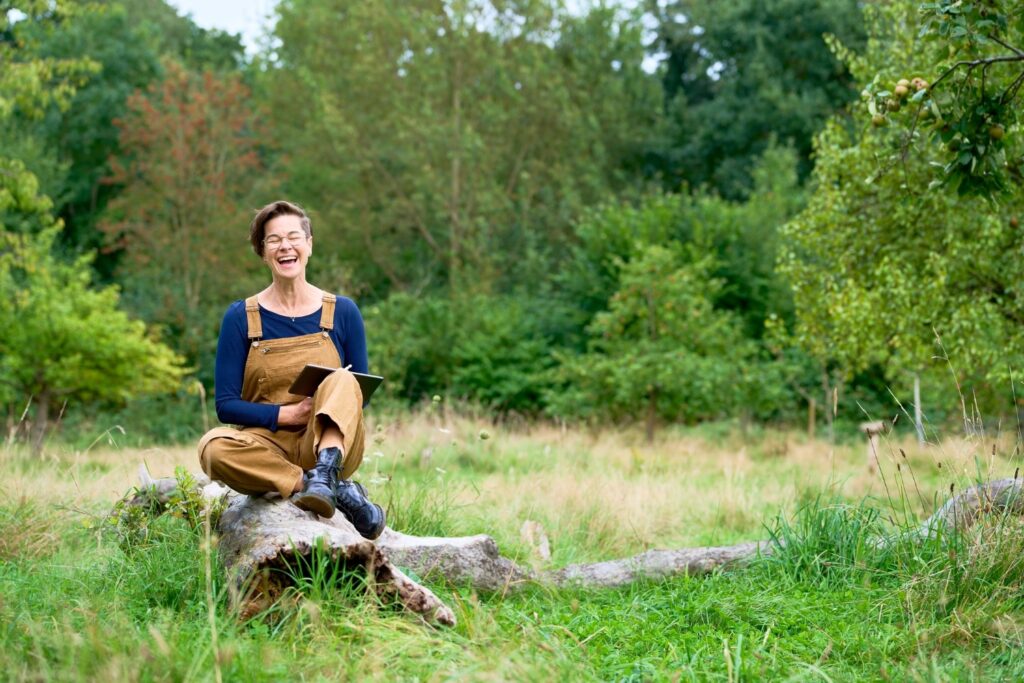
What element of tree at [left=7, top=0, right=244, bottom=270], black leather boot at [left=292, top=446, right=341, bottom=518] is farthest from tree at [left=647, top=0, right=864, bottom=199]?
black leather boot at [left=292, top=446, right=341, bottom=518]

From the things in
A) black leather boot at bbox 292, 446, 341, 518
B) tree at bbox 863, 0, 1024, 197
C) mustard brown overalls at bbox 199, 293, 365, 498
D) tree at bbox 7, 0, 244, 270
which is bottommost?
black leather boot at bbox 292, 446, 341, 518

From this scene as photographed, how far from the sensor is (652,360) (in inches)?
600

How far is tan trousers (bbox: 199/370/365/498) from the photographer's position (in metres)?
4.25

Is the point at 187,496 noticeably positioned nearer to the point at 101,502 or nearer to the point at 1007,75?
the point at 101,502

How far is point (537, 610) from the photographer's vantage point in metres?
4.74

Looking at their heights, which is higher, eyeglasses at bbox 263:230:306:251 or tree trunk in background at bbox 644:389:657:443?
eyeglasses at bbox 263:230:306:251

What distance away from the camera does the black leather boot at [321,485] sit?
4141mm

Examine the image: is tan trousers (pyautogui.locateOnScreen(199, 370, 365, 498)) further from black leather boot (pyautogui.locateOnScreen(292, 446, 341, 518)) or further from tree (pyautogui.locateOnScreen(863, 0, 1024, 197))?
tree (pyautogui.locateOnScreen(863, 0, 1024, 197))

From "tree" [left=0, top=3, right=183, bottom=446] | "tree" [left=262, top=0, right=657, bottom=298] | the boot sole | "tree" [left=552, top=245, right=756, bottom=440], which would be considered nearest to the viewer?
the boot sole

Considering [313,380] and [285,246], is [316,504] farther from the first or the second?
[285,246]

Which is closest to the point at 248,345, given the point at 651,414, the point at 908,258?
the point at 908,258

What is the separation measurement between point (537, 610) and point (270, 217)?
225 centimetres

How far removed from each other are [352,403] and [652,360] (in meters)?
11.2

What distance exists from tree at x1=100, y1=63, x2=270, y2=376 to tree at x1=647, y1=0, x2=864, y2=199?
11.6 meters
